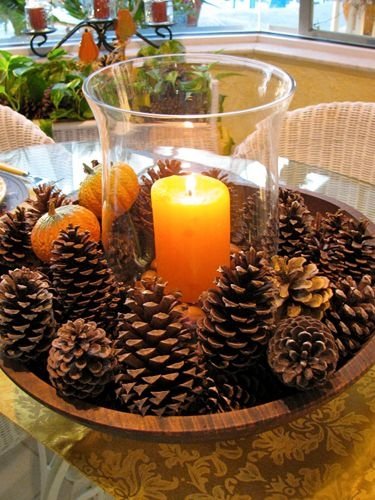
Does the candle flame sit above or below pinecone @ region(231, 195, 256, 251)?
above

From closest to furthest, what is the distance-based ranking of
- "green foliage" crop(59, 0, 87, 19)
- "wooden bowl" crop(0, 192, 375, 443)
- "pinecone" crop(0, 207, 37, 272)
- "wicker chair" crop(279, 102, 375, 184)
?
"wooden bowl" crop(0, 192, 375, 443), "pinecone" crop(0, 207, 37, 272), "wicker chair" crop(279, 102, 375, 184), "green foliage" crop(59, 0, 87, 19)

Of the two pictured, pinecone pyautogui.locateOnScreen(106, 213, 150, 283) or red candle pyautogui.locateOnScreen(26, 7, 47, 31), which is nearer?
pinecone pyautogui.locateOnScreen(106, 213, 150, 283)

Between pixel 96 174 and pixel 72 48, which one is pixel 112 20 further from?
pixel 96 174

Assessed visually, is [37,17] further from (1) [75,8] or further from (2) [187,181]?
(2) [187,181]

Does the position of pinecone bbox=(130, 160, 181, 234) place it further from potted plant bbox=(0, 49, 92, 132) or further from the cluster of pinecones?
potted plant bbox=(0, 49, 92, 132)

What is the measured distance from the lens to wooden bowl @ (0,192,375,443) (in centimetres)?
44

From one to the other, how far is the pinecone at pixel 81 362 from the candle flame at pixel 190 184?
0.19 metres

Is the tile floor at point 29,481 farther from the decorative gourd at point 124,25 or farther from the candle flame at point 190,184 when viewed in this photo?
the decorative gourd at point 124,25

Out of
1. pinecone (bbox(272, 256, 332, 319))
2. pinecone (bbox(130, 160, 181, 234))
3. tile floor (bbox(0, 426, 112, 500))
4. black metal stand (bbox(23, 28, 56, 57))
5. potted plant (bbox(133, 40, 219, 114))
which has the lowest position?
tile floor (bbox(0, 426, 112, 500))

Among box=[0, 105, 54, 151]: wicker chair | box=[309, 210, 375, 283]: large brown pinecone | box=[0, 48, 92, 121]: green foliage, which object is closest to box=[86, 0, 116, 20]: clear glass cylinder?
box=[0, 48, 92, 121]: green foliage

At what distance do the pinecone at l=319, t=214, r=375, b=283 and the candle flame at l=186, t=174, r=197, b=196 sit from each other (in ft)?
0.51

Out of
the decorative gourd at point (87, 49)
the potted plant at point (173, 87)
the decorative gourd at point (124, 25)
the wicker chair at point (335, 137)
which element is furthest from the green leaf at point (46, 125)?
the potted plant at point (173, 87)

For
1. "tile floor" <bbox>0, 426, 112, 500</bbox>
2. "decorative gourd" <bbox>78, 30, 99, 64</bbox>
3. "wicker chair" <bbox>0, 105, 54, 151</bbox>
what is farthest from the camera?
"decorative gourd" <bbox>78, 30, 99, 64</bbox>

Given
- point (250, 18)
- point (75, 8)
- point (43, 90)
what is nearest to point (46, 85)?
point (43, 90)
